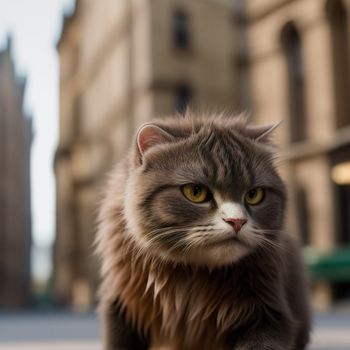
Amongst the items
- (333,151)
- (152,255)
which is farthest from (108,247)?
(333,151)

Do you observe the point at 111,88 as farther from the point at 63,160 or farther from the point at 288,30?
the point at 63,160

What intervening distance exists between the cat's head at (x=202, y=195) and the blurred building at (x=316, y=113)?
13.0 meters

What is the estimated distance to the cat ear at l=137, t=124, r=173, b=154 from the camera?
8.56 ft

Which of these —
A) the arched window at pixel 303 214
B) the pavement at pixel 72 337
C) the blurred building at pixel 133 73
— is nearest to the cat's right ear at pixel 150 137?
the pavement at pixel 72 337

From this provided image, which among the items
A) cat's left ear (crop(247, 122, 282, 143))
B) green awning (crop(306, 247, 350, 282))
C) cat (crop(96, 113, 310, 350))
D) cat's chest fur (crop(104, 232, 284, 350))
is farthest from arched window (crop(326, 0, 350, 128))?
cat's chest fur (crop(104, 232, 284, 350))

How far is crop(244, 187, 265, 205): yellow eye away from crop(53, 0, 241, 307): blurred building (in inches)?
458

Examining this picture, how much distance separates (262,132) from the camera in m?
2.79

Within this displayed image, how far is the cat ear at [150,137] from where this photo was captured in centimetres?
261

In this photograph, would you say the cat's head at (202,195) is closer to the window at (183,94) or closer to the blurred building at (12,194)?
the window at (183,94)

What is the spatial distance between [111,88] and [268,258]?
23163 mm

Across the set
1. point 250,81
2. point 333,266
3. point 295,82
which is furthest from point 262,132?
point 250,81

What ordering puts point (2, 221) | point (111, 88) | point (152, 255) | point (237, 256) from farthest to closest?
point (2, 221), point (111, 88), point (152, 255), point (237, 256)

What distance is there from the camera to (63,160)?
129ft

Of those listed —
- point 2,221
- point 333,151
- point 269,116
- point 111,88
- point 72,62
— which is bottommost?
point 2,221
